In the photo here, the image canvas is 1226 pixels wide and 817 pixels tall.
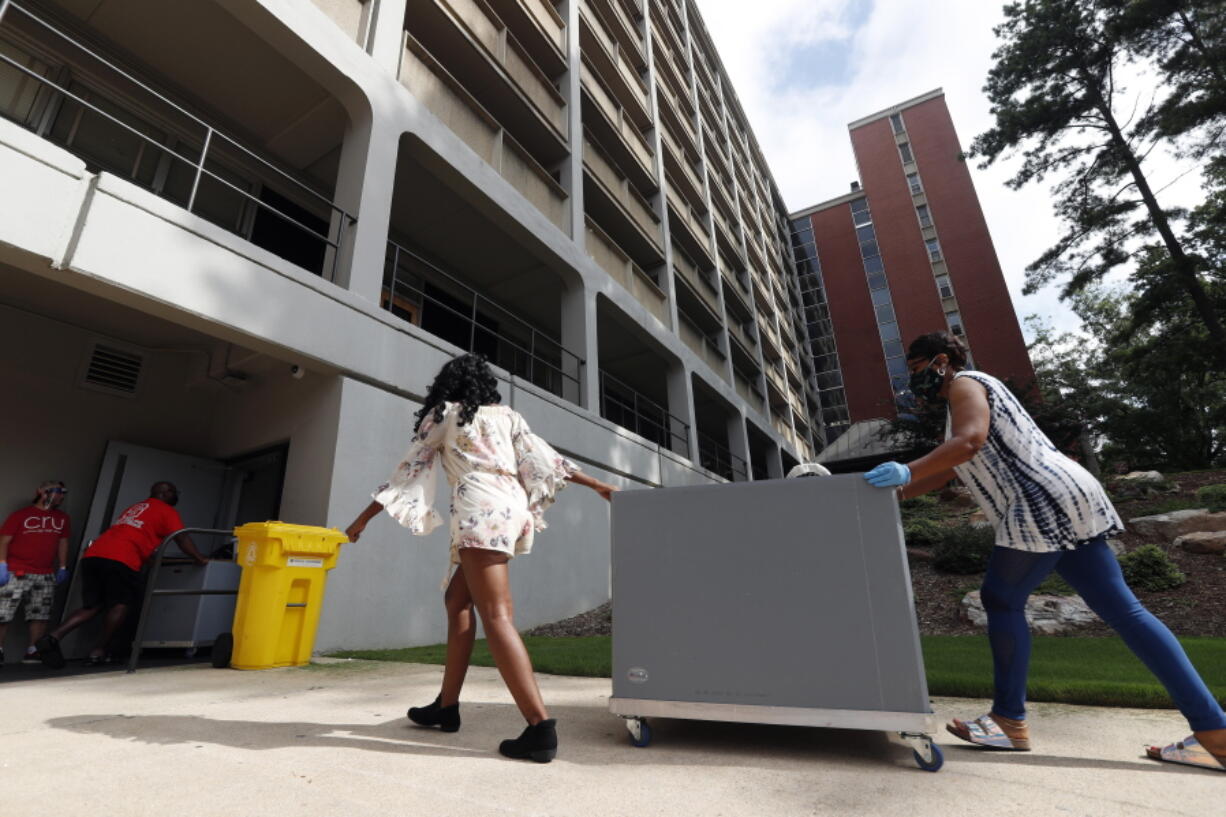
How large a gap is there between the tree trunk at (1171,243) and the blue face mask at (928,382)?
14.9 m

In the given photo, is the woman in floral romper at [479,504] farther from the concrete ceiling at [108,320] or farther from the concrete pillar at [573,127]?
the concrete pillar at [573,127]

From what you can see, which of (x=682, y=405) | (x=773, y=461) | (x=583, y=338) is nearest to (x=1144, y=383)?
(x=773, y=461)

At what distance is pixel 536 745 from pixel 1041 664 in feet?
13.5

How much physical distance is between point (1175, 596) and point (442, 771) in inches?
365

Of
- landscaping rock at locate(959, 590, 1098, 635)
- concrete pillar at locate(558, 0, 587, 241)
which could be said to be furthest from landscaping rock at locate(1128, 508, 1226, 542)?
concrete pillar at locate(558, 0, 587, 241)

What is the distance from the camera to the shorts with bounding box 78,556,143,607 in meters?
5.07

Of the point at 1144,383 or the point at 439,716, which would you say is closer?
the point at 439,716

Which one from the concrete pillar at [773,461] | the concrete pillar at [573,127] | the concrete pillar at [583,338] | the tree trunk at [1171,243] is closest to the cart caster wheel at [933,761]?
the concrete pillar at [583,338]

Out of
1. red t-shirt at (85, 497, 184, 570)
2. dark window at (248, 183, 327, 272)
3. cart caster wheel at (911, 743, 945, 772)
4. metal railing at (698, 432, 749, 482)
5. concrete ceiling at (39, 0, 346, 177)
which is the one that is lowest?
cart caster wheel at (911, 743, 945, 772)

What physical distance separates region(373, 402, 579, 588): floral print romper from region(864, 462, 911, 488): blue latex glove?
4.10 feet

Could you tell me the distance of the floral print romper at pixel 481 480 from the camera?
2309 millimetres

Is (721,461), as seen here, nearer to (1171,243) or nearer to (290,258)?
(1171,243)

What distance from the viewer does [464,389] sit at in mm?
2605

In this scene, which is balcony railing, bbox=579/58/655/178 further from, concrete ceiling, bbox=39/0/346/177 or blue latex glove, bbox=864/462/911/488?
blue latex glove, bbox=864/462/911/488
